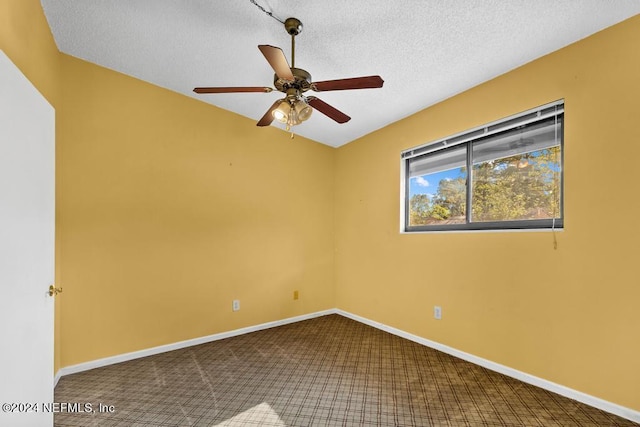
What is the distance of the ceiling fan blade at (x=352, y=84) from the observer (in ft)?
5.45

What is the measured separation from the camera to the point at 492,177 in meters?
2.67

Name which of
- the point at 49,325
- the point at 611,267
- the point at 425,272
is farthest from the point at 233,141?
the point at 611,267

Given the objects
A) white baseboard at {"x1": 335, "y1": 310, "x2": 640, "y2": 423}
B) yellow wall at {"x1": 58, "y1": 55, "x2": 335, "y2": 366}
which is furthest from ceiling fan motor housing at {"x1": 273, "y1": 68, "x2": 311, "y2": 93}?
white baseboard at {"x1": 335, "y1": 310, "x2": 640, "y2": 423}

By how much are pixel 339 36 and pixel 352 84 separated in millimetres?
656

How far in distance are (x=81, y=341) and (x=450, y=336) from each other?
3.33 metres

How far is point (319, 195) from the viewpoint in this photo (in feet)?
14.0

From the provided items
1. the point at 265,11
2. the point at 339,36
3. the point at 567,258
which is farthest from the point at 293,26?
the point at 567,258

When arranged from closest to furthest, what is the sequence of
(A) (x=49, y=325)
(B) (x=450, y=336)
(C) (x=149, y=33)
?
(A) (x=49, y=325), (C) (x=149, y=33), (B) (x=450, y=336)

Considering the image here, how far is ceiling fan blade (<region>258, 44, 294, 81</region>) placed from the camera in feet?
4.78

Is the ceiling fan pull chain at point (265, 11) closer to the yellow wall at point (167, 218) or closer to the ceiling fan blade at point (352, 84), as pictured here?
the ceiling fan blade at point (352, 84)

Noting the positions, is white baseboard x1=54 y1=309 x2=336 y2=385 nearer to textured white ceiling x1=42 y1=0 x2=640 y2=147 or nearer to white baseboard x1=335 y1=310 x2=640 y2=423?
white baseboard x1=335 y1=310 x2=640 y2=423

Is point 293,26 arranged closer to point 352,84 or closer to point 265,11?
point 265,11

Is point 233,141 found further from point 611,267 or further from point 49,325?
point 611,267

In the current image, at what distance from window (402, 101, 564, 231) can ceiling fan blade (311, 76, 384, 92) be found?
4.94ft
